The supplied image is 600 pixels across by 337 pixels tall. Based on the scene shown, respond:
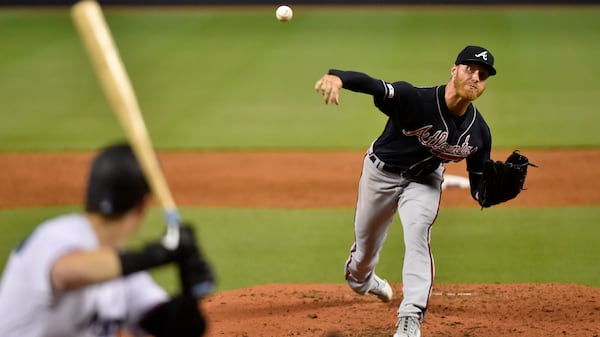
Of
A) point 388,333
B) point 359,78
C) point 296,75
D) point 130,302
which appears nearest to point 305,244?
point 388,333

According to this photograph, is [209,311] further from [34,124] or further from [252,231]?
[34,124]

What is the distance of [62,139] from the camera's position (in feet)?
39.5

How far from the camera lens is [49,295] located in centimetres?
301

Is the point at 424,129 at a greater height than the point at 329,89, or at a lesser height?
lesser

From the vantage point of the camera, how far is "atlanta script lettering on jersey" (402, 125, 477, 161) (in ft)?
19.8

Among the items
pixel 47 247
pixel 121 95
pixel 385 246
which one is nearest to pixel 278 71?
pixel 385 246

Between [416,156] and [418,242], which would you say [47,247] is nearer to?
[418,242]

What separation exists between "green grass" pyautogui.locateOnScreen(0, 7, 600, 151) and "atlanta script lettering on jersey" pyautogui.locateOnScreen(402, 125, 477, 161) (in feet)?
18.7

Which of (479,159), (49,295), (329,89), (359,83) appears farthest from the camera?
(479,159)

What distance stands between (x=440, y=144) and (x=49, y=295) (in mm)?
3567

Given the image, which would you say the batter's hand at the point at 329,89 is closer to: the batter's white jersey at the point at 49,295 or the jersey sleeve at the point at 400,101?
the jersey sleeve at the point at 400,101

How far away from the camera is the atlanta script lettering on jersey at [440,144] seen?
19.8ft

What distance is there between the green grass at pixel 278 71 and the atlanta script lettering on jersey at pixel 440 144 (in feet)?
18.7

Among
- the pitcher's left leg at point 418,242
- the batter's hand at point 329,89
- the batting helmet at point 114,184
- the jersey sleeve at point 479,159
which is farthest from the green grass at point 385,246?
the batting helmet at point 114,184
